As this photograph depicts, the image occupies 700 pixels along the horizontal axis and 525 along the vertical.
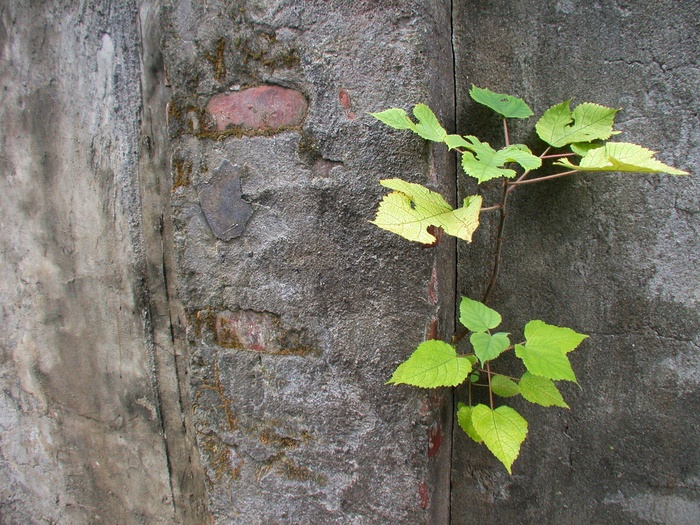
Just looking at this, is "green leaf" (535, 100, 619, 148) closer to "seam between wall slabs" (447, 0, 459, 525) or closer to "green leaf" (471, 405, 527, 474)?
"seam between wall slabs" (447, 0, 459, 525)

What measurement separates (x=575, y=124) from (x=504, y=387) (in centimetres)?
53

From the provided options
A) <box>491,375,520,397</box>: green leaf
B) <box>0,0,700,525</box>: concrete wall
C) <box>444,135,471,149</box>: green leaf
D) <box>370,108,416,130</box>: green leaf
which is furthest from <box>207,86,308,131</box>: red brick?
<box>491,375,520,397</box>: green leaf

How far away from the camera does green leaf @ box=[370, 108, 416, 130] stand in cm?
85

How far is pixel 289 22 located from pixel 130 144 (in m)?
0.59

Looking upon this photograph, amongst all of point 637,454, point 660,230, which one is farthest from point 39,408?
point 660,230

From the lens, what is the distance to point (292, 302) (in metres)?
1.02

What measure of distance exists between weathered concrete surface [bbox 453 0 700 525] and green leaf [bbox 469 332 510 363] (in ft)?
0.65

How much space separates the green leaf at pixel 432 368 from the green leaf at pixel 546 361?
0.10 m

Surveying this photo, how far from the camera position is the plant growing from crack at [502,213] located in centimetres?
82

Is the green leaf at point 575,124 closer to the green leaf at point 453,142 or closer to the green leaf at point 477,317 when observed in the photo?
the green leaf at point 453,142

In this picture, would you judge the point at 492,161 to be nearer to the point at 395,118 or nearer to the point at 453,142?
the point at 453,142

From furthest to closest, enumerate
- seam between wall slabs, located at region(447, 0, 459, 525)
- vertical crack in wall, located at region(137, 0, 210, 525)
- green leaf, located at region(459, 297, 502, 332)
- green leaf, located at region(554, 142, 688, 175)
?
vertical crack in wall, located at region(137, 0, 210, 525) < seam between wall slabs, located at region(447, 0, 459, 525) < green leaf, located at region(459, 297, 502, 332) < green leaf, located at region(554, 142, 688, 175)

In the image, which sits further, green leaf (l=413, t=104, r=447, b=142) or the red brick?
the red brick

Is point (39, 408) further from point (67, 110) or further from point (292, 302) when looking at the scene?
point (292, 302)
